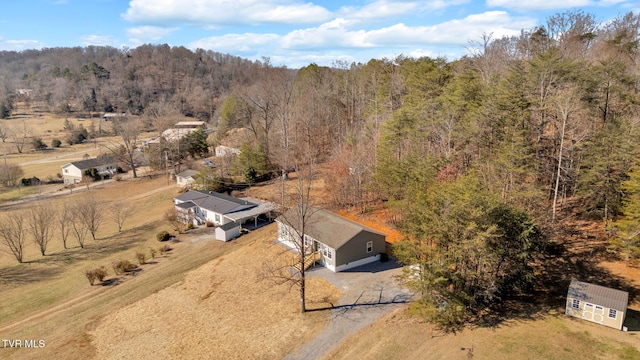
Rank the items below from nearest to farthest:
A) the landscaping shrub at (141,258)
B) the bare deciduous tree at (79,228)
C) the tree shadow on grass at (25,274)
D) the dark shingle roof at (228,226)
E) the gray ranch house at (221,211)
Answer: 1. the tree shadow on grass at (25,274)
2. the landscaping shrub at (141,258)
3. the dark shingle roof at (228,226)
4. the gray ranch house at (221,211)
5. the bare deciduous tree at (79,228)

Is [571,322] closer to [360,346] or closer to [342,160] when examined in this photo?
[360,346]

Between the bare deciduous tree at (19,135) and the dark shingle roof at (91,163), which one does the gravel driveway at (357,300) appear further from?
the bare deciduous tree at (19,135)

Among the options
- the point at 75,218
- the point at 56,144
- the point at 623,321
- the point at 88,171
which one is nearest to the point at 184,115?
the point at 56,144

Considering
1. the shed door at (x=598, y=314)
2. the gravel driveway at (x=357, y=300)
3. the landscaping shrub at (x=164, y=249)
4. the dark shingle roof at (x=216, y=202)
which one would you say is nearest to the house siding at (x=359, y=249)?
the gravel driveway at (x=357, y=300)

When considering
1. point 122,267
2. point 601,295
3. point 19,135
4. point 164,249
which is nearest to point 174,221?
point 164,249

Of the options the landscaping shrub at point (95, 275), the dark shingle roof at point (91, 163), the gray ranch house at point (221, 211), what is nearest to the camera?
the landscaping shrub at point (95, 275)

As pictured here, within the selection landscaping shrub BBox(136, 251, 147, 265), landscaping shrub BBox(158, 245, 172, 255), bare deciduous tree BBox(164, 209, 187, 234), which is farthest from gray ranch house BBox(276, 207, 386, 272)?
bare deciduous tree BBox(164, 209, 187, 234)
